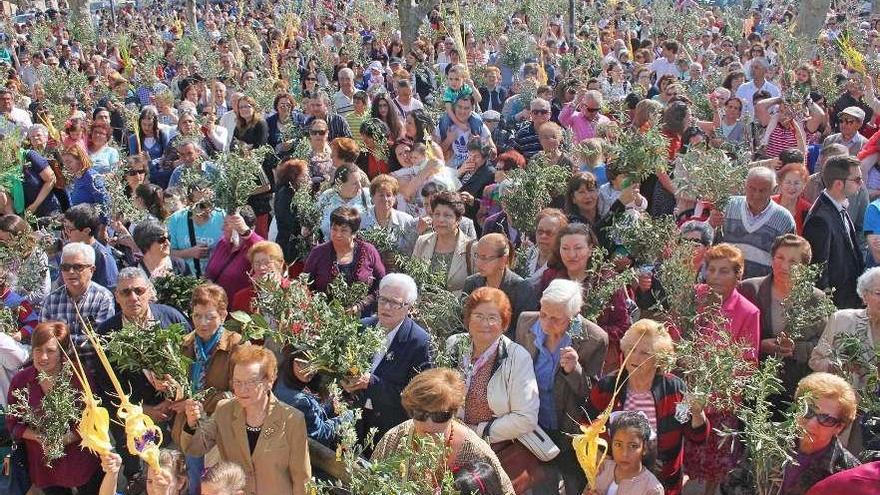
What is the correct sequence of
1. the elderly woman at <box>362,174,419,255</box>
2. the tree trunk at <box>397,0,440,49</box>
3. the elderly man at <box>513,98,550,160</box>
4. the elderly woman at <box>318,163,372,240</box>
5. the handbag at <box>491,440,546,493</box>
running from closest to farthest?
the handbag at <box>491,440,546,493</box>
the elderly woman at <box>362,174,419,255</box>
the elderly woman at <box>318,163,372,240</box>
the elderly man at <box>513,98,550,160</box>
the tree trunk at <box>397,0,440,49</box>

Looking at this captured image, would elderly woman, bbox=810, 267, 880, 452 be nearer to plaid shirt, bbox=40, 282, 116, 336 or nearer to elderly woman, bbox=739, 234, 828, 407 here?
elderly woman, bbox=739, 234, 828, 407

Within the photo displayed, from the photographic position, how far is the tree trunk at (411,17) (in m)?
20.0

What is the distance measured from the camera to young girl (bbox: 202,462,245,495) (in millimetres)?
4359

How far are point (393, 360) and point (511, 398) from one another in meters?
0.74

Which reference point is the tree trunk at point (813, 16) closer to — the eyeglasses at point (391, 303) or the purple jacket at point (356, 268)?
the purple jacket at point (356, 268)

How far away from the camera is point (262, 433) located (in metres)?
4.73

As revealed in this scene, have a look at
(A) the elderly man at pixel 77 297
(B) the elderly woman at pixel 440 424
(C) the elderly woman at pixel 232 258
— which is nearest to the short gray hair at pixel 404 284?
→ (B) the elderly woman at pixel 440 424

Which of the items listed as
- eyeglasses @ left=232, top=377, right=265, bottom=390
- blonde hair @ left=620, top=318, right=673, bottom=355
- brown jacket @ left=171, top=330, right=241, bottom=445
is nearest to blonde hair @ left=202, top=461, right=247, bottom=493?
eyeglasses @ left=232, top=377, right=265, bottom=390

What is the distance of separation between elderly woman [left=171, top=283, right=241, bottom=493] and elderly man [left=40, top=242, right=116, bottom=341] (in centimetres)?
96

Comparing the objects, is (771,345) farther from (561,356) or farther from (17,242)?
(17,242)

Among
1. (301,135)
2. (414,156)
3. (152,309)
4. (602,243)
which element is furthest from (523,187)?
(301,135)

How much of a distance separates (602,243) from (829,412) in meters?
2.59

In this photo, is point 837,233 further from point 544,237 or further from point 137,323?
point 137,323

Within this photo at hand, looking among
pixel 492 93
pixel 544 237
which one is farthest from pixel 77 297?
pixel 492 93
